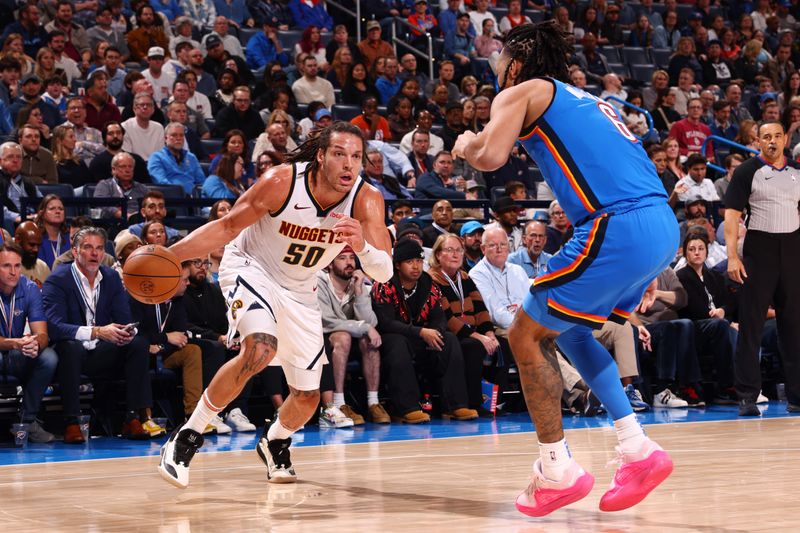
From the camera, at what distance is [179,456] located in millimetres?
5195

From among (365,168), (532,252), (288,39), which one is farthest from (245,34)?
(532,252)

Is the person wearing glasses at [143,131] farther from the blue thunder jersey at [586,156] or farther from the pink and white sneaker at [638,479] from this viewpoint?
the pink and white sneaker at [638,479]

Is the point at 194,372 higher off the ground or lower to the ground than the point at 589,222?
lower

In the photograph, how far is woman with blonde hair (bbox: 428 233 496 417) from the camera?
9516 mm

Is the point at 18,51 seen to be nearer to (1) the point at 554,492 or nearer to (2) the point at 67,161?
(2) the point at 67,161

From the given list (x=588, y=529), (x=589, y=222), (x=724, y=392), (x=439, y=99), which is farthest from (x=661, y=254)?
(x=439, y=99)

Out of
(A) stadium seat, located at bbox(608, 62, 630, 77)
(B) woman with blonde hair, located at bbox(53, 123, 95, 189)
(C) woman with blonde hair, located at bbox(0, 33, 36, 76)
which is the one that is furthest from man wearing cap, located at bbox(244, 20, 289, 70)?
(A) stadium seat, located at bbox(608, 62, 630, 77)

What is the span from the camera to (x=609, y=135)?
4.43 m

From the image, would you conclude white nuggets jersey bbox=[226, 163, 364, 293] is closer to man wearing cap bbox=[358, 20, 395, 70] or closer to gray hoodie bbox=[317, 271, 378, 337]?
gray hoodie bbox=[317, 271, 378, 337]

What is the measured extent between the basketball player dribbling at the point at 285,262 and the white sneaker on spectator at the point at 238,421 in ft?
9.14

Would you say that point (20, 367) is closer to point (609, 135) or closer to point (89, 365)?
point (89, 365)

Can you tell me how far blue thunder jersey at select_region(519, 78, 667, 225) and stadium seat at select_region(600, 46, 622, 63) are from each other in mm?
13993

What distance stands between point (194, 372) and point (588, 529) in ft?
16.3

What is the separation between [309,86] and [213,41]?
133cm
